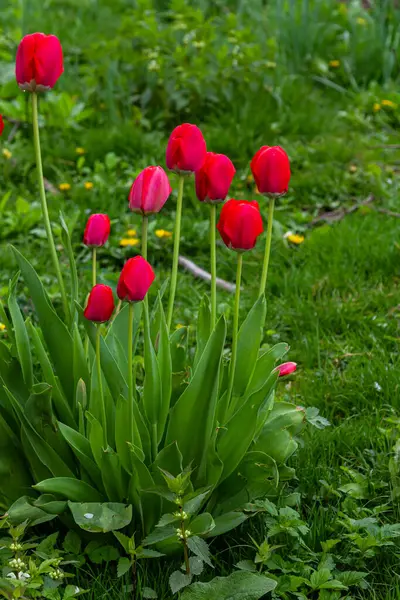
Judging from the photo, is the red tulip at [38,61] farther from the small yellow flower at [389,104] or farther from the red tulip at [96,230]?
the small yellow flower at [389,104]

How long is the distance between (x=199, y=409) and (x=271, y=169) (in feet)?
1.64

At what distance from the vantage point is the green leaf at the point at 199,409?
1617 mm

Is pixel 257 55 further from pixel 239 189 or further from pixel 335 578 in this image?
pixel 335 578

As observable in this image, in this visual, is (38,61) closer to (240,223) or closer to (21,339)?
(240,223)

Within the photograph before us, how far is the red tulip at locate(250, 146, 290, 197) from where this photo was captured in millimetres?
1562

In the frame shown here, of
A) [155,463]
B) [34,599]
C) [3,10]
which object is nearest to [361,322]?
[155,463]

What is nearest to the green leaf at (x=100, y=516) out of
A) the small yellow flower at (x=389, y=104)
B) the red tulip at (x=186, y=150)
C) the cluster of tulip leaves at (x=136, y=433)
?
the cluster of tulip leaves at (x=136, y=433)

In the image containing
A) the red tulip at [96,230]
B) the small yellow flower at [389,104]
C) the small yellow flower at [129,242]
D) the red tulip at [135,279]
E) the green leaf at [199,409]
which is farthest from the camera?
the small yellow flower at [389,104]

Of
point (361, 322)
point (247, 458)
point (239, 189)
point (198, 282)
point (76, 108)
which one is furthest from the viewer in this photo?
point (76, 108)

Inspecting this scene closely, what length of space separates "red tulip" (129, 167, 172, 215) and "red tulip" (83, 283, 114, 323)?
0.16 meters

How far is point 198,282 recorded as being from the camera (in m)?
3.18

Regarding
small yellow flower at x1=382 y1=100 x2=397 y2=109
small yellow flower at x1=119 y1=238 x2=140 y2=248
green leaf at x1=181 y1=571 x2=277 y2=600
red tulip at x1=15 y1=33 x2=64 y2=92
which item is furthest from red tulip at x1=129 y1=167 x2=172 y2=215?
small yellow flower at x1=382 y1=100 x2=397 y2=109

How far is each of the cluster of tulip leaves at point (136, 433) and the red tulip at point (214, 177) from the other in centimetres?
25

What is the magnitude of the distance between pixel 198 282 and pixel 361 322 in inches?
27.6
